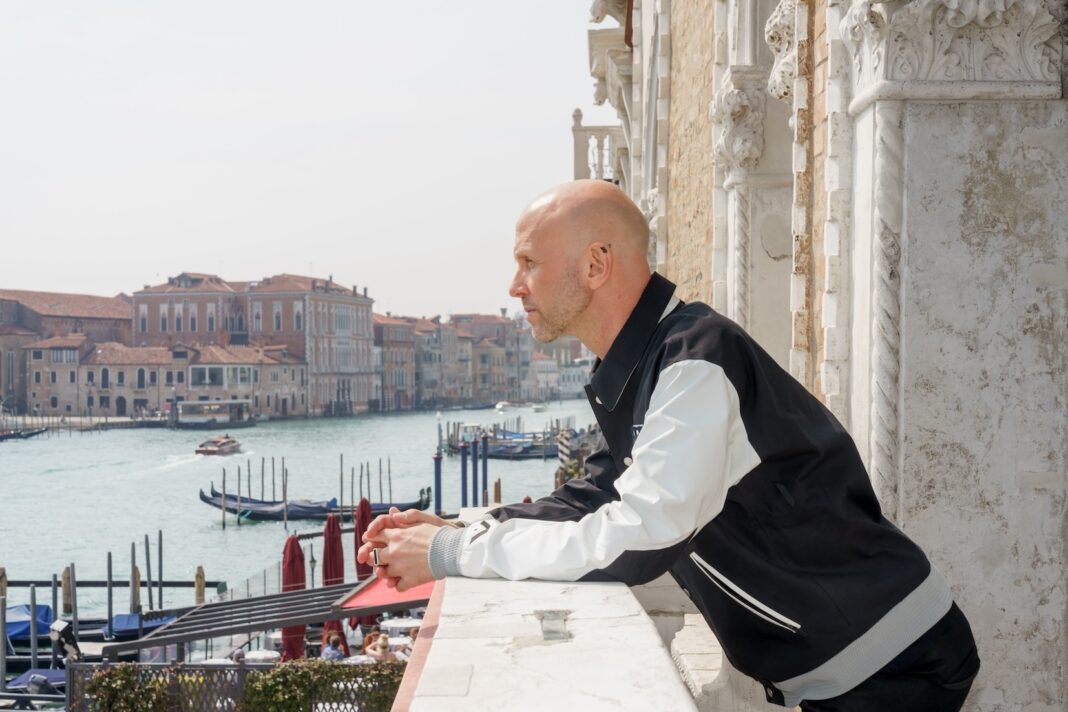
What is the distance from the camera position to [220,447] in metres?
58.3

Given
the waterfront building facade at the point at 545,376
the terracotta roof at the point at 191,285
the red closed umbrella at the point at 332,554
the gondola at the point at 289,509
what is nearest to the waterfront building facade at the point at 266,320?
the terracotta roof at the point at 191,285

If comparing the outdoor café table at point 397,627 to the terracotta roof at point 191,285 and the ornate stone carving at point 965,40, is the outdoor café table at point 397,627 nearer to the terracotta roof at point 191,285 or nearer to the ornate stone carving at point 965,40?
the ornate stone carving at point 965,40

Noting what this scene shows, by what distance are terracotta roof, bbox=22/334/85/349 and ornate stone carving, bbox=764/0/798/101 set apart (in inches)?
2925

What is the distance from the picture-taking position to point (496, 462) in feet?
179

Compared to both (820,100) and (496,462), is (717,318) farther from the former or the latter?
(496,462)

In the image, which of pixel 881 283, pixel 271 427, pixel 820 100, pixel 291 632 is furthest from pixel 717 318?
pixel 271 427

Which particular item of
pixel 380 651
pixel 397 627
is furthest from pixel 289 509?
pixel 380 651

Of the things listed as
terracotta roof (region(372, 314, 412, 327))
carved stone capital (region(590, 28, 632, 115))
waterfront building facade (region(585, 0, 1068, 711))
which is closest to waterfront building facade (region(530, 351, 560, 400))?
terracotta roof (region(372, 314, 412, 327))

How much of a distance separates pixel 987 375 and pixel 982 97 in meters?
0.44

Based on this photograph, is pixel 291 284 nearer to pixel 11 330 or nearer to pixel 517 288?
pixel 11 330

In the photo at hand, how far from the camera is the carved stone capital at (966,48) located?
199 centimetres

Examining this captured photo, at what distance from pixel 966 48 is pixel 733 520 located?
107 cm

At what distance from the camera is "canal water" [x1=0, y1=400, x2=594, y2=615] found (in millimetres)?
30766

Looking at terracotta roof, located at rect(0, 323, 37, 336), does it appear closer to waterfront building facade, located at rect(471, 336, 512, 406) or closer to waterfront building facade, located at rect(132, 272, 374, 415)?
waterfront building facade, located at rect(132, 272, 374, 415)
